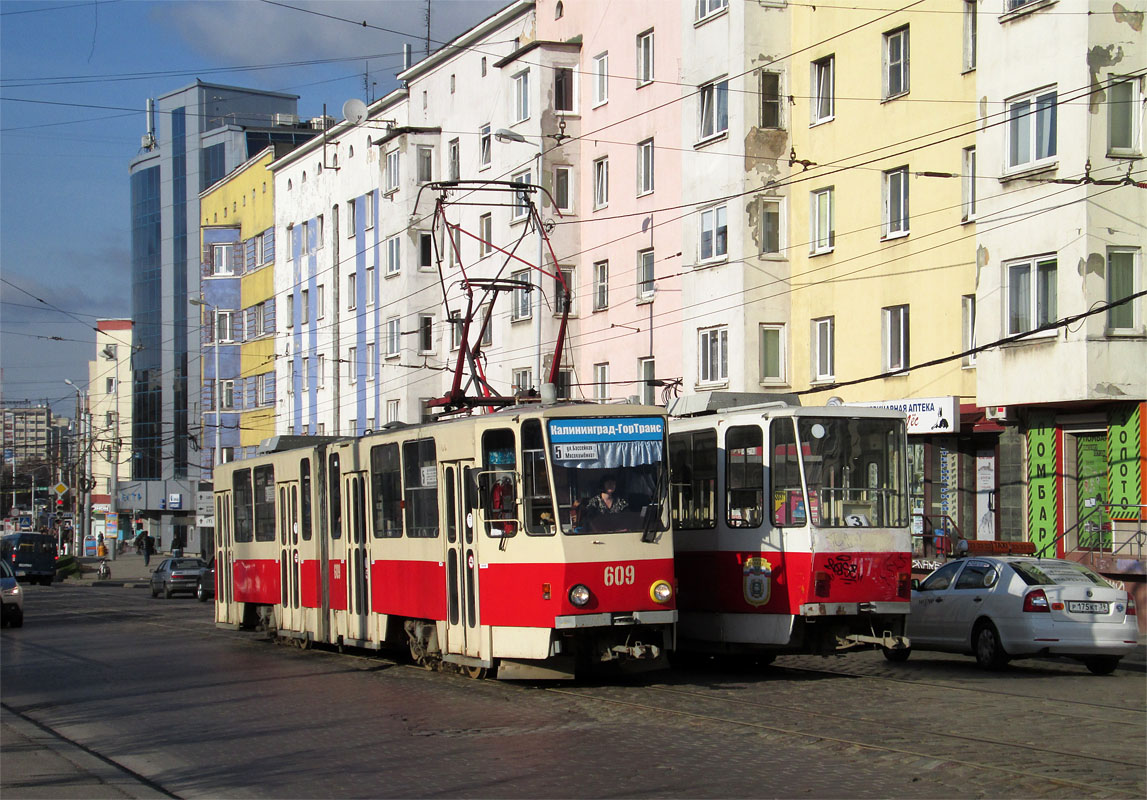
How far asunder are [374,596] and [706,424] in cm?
532

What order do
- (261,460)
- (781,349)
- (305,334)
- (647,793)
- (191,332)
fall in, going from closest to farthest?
(647,793)
(261,460)
(781,349)
(305,334)
(191,332)

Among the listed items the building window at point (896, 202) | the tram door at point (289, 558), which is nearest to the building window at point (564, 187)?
the building window at point (896, 202)

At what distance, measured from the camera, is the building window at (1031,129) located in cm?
2608

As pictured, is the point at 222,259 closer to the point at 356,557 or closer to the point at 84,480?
the point at 84,480

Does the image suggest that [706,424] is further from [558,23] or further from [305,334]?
[305,334]

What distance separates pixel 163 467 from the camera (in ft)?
309

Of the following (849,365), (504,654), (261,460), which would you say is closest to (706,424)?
(504,654)

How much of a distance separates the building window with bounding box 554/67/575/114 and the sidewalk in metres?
32.5

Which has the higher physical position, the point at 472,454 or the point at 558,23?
the point at 558,23

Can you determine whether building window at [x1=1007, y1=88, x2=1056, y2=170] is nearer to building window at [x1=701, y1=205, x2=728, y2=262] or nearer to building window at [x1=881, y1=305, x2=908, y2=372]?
building window at [x1=881, y1=305, x2=908, y2=372]

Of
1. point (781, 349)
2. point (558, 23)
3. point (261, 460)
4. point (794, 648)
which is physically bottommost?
point (794, 648)

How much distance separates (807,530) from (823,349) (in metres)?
18.3

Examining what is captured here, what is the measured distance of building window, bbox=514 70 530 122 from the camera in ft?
143

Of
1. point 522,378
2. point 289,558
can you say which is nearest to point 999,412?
point 289,558
